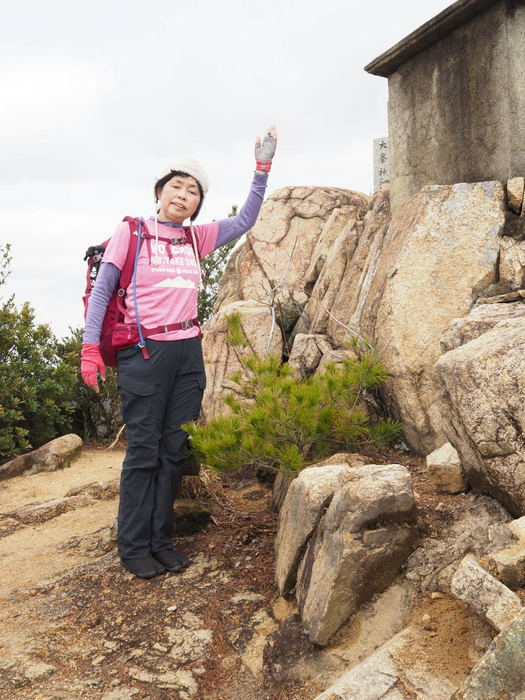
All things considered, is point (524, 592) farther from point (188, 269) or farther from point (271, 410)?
point (188, 269)

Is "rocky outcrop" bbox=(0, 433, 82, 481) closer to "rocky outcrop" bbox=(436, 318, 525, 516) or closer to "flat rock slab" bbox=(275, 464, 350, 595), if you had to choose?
"flat rock slab" bbox=(275, 464, 350, 595)

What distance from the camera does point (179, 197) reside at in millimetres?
4602

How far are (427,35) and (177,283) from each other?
3362 millimetres

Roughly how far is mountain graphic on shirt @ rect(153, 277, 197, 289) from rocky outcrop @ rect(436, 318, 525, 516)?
190 centimetres

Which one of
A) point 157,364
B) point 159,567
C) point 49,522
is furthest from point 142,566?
point 49,522

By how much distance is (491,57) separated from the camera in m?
5.41

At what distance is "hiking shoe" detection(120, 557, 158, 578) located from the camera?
4.32 meters

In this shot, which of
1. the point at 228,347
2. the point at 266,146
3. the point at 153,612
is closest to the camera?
the point at 153,612

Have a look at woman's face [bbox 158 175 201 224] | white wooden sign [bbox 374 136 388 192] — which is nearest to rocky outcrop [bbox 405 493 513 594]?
woman's face [bbox 158 175 201 224]

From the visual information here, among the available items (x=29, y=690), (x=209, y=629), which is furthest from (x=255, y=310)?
(x=29, y=690)

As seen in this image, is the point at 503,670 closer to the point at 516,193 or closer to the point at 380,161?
the point at 516,193

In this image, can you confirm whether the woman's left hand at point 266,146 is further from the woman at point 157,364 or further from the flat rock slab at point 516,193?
the flat rock slab at point 516,193

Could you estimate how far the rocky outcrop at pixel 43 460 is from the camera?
7.80m

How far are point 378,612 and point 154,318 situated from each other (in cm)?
238
